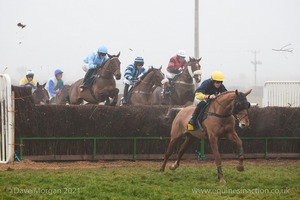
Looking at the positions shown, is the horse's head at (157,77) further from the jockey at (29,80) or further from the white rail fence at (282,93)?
the jockey at (29,80)

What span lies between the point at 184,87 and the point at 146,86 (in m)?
1.41

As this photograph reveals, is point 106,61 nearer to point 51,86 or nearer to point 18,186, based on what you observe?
point 51,86

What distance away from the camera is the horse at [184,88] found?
66.8 feet

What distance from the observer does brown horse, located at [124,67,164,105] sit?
69.1 ft

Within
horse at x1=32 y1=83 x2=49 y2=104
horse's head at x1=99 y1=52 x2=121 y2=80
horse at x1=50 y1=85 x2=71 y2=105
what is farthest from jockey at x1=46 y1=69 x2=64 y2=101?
horse's head at x1=99 y1=52 x2=121 y2=80

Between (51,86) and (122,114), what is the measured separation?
26.5ft

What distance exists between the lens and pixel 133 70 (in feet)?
70.8

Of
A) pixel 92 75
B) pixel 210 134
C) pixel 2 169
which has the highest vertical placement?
pixel 92 75

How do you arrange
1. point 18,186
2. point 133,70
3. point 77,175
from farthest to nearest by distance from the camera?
point 133,70
point 77,175
point 18,186

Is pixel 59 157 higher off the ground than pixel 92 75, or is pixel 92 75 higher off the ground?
pixel 92 75

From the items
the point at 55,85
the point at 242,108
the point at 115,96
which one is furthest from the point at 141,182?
the point at 55,85

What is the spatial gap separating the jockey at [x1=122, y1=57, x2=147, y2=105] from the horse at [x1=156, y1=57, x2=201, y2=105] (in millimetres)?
1445

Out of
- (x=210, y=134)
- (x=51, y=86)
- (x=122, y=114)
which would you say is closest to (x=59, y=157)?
(x=122, y=114)

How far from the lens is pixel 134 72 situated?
70.8 feet
